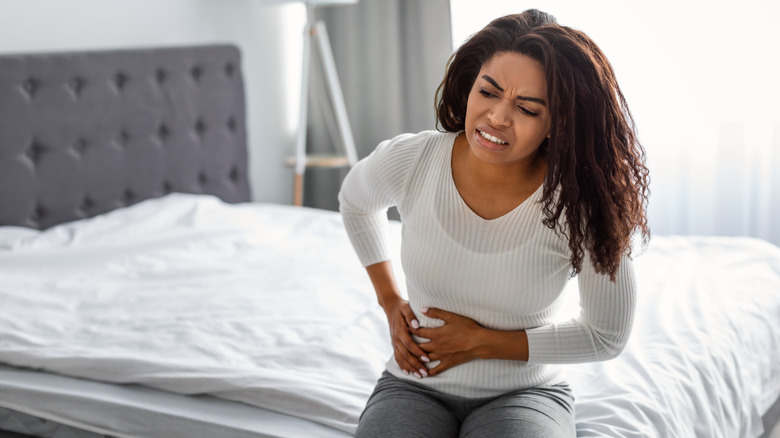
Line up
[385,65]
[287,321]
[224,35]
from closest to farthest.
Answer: [287,321] < [224,35] < [385,65]

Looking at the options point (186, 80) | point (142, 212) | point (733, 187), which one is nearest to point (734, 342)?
point (733, 187)

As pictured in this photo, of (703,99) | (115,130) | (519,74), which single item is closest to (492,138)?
(519,74)

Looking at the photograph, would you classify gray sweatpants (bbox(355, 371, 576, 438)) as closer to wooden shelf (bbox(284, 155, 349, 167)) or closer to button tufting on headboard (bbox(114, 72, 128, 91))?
button tufting on headboard (bbox(114, 72, 128, 91))

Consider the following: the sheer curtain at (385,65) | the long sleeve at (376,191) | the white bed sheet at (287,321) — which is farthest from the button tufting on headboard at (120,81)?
the long sleeve at (376,191)

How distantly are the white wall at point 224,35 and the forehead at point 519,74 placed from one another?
1.93m

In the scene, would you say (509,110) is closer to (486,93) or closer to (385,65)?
(486,93)

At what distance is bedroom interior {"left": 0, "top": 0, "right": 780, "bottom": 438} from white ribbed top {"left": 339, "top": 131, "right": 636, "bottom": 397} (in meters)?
0.19

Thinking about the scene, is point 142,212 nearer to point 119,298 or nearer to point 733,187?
point 119,298

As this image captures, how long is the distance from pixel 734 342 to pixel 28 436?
4.99 feet

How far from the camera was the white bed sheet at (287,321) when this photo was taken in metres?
1.41

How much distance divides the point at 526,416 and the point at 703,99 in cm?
214

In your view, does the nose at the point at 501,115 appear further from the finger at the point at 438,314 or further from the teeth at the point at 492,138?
the finger at the point at 438,314

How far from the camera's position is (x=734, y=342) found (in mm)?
1635

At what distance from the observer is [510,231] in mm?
1188
